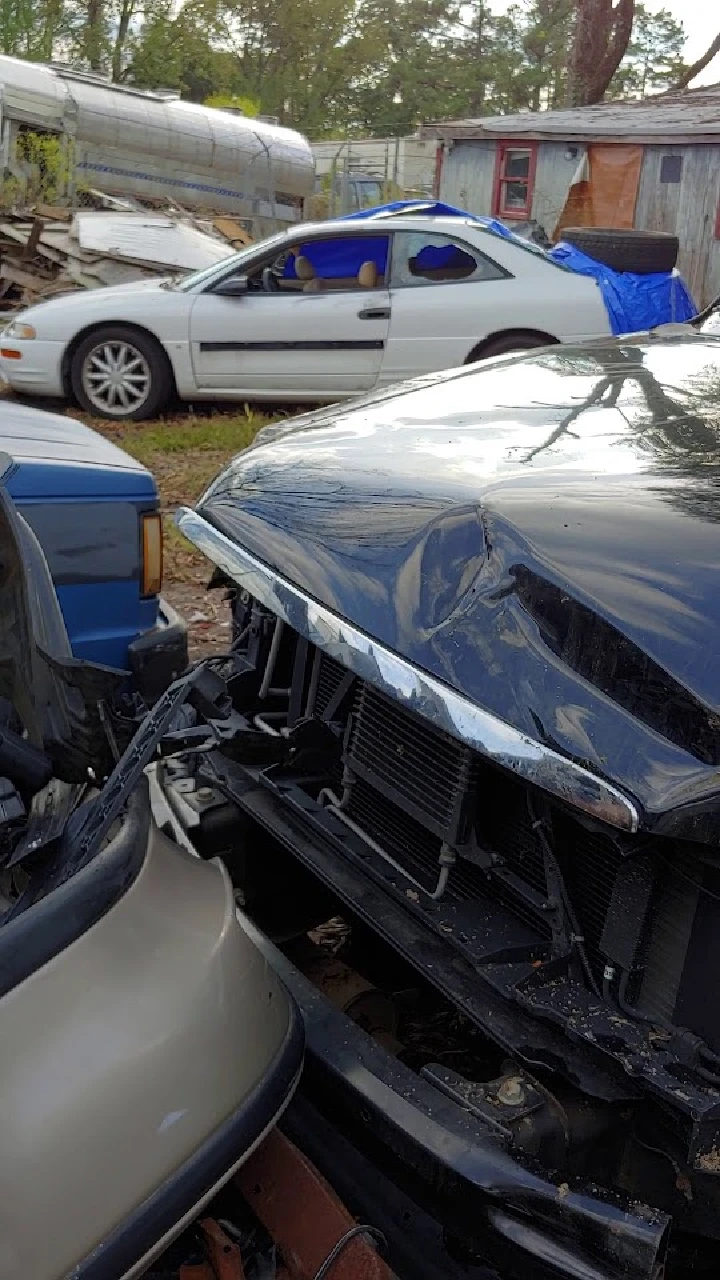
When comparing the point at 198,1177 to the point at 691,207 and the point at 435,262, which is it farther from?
the point at 691,207

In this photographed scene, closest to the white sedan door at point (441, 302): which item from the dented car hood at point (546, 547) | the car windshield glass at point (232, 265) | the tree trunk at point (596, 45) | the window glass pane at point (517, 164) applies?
the car windshield glass at point (232, 265)

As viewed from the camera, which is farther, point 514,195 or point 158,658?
point 514,195

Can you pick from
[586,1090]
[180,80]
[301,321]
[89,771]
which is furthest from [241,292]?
[180,80]

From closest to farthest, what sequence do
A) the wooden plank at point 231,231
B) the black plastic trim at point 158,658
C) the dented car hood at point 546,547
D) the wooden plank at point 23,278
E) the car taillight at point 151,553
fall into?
the dented car hood at point 546,547 → the black plastic trim at point 158,658 → the car taillight at point 151,553 → the wooden plank at point 23,278 → the wooden plank at point 231,231

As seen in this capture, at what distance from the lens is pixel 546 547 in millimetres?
1839

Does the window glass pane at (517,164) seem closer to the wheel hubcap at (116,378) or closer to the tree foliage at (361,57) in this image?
the wheel hubcap at (116,378)

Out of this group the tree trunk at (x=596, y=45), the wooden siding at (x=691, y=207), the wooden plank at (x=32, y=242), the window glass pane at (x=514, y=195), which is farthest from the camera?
the tree trunk at (x=596, y=45)

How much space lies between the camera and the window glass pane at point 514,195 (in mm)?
18547

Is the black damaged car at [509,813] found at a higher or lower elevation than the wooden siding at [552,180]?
lower

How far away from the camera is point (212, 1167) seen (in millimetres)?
1574

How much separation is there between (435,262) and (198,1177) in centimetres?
802

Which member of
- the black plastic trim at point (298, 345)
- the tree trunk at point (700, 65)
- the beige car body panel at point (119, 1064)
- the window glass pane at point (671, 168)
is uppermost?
the tree trunk at point (700, 65)

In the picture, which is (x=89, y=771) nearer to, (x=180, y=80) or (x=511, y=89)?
(x=180, y=80)

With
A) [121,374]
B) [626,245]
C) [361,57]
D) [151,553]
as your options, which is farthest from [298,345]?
[361,57]
